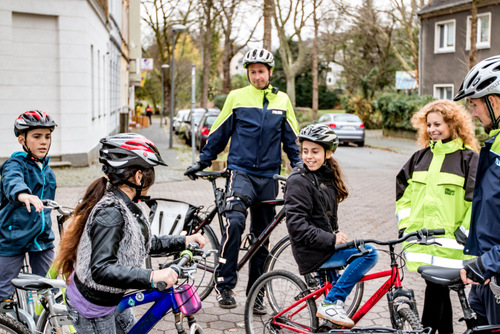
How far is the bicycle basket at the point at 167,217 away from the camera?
448 centimetres

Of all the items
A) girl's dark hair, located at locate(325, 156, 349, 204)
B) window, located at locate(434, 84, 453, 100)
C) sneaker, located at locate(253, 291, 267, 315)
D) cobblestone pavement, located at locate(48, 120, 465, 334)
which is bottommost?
cobblestone pavement, located at locate(48, 120, 465, 334)

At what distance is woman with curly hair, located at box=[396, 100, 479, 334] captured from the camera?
385cm

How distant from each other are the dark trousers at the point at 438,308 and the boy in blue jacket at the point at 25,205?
2610mm

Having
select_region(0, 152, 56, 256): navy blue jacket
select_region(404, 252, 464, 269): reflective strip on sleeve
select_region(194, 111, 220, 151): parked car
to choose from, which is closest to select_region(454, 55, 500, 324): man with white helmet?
select_region(404, 252, 464, 269): reflective strip on sleeve

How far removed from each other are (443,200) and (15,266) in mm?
2840

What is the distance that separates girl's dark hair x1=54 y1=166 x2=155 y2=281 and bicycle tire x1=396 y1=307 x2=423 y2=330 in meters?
1.64

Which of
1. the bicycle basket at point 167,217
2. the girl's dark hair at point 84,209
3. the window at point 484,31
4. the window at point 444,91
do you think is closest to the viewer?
the girl's dark hair at point 84,209

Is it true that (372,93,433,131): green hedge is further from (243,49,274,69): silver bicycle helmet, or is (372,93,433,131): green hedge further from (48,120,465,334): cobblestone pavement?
(243,49,274,69): silver bicycle helmet

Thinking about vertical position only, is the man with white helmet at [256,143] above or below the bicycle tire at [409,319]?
above

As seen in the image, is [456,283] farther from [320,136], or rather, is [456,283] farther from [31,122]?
[31,122]

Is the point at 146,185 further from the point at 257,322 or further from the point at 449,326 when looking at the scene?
the point at 449,326

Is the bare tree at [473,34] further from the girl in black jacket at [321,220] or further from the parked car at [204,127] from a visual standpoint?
the girl in black jacket at [321,220]

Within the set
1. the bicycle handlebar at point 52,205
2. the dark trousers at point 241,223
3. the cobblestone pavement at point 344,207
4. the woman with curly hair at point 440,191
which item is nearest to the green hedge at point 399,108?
the cobblestone pavement at point 344,207

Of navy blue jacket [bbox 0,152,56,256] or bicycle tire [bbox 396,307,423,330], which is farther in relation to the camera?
navy blue jacket [bbox 0,152,56,256]
